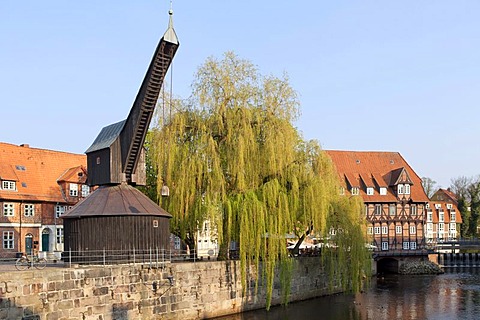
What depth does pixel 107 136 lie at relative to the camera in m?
25.1

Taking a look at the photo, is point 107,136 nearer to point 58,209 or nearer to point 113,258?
point 113,258

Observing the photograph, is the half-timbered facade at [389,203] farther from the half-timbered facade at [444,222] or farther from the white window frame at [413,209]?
the half-timbered facade at [444,222]

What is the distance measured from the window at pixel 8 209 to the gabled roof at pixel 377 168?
3019 centimetres

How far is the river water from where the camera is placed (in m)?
25.0

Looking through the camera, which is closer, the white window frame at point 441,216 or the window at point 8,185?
the window at point 8,185

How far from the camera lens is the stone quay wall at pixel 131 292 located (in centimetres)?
1725

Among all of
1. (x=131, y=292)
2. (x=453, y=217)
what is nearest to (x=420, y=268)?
(x=131, y=292)

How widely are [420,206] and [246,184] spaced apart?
34.0m

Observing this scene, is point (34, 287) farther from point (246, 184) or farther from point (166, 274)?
point (246, 184)

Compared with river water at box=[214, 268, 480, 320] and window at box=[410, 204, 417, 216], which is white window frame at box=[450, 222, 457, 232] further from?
river water at box=[214, 268, 480, 320]

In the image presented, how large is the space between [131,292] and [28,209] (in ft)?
53.3

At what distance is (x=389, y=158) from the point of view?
56.9m

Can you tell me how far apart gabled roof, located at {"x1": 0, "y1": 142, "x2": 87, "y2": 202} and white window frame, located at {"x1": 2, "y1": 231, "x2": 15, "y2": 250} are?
200 cm

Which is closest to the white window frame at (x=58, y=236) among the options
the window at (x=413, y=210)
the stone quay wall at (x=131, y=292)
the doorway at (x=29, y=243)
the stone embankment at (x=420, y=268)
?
the doorway at (x=29, y=243)
